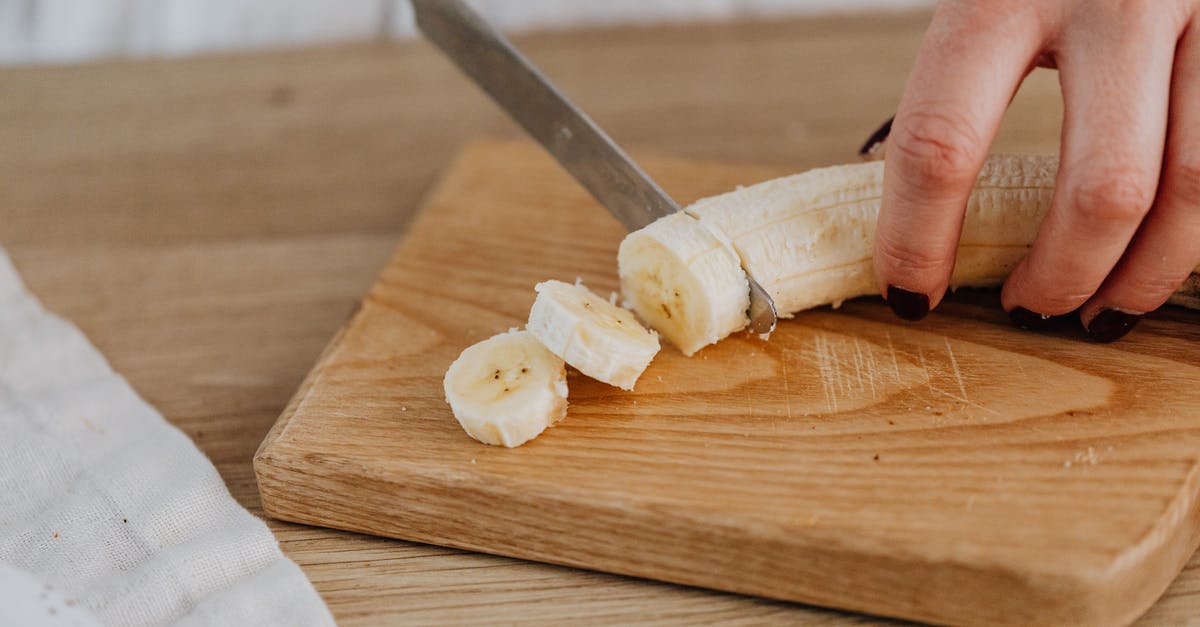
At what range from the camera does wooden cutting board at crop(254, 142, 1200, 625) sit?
1.04 meters

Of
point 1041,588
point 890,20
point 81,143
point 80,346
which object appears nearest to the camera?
point 1041,588

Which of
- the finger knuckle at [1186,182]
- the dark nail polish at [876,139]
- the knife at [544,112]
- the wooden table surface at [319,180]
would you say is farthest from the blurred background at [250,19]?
the finger knuckle at [1186,182]

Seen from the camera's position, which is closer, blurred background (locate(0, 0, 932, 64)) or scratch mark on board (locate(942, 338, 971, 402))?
scratch mark on board (locate(942, 338, 971, 402))

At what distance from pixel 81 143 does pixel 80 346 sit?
88 centimetres

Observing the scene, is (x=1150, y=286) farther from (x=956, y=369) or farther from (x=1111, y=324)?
(x=956, y=369)

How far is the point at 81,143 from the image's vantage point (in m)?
2.27

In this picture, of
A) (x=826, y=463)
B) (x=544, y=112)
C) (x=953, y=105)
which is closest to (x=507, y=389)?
(x=826, y=463)

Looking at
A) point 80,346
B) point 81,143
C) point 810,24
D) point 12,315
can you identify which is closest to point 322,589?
point 80,346

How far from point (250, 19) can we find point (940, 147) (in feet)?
6.70

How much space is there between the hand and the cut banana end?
226 mm

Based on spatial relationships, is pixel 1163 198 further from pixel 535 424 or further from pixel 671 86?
pixel 671 86

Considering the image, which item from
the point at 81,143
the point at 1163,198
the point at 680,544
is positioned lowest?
the point at 81,143

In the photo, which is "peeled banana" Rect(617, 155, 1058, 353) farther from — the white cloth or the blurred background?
the blurred background

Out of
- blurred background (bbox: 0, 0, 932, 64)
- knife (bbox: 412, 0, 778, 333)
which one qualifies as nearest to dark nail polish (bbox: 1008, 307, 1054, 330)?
knife (bbox: 412, 0, 778, 333)
